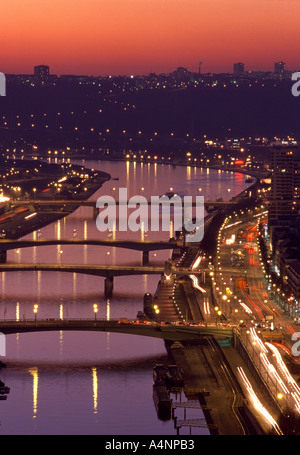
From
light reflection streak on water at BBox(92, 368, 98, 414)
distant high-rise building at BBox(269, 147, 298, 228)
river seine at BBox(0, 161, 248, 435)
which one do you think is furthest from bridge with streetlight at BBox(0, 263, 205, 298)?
distant high-rise building at BBox(269, 147, 298, 228)

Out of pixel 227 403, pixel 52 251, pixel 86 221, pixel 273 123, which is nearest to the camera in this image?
pixel 227 403

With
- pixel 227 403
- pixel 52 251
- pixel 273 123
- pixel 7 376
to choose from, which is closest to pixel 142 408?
pixel 227 403

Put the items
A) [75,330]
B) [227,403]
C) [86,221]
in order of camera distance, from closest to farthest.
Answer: [227,403] < [75,330] < [86,221]

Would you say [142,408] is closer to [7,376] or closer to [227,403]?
[227,403]

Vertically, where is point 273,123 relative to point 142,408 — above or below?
above

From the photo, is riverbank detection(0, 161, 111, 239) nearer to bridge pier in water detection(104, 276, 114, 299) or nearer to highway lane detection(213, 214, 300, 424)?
highway lane detection(213, 214, 300, 424)

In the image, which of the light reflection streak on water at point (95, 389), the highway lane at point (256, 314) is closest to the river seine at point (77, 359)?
the light reflection streak on water at point (95, 389)

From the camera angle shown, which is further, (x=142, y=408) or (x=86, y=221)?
(x=86, y=221)
